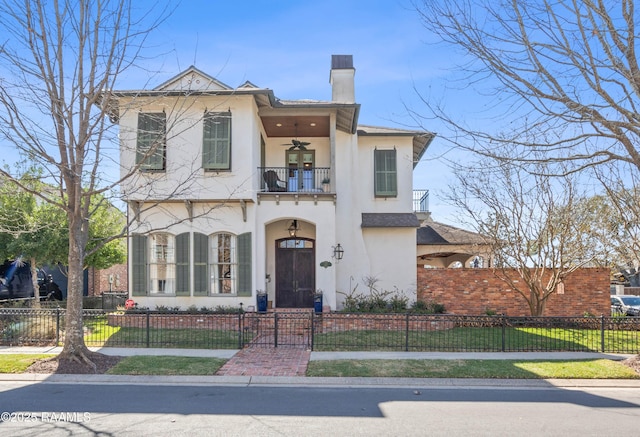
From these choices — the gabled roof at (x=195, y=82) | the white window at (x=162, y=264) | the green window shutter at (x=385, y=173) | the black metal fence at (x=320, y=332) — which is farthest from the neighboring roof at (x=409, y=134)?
the white window at (x=162, y=264)

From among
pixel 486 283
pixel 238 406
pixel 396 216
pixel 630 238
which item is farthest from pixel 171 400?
pixel 630 238

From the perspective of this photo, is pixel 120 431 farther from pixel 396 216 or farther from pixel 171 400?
pixel 396 216

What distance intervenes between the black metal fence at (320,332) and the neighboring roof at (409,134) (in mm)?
7208

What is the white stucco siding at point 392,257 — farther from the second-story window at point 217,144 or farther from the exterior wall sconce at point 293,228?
the second-story window at point 217,144

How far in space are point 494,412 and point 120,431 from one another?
5.41 metres

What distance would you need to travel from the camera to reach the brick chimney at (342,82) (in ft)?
61.6

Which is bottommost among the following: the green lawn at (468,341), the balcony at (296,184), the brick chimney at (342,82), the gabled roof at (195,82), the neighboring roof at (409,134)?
the green lawn at (468,341)

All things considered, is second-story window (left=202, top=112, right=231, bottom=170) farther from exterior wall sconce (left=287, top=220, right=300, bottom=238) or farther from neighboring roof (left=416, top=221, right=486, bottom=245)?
neighboring roof (left=416, top=221, right=486, bottom=245)

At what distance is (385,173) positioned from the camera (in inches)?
750

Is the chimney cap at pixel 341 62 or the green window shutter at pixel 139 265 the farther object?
the chimney cap at pixel 341 62

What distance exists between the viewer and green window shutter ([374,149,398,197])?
1895 centimetres

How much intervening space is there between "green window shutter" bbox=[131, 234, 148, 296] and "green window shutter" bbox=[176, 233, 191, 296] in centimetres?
107

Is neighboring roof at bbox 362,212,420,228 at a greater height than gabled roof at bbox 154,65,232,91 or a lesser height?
lesser

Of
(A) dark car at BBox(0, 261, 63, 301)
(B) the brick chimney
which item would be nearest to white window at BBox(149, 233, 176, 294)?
(B) the brick chimney
